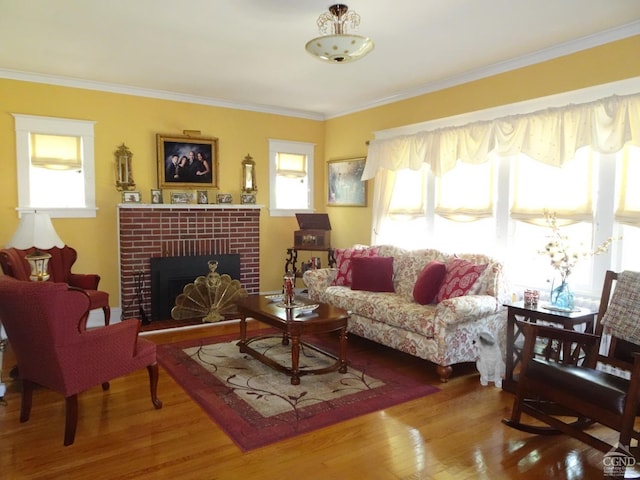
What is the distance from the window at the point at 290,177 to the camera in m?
6.54

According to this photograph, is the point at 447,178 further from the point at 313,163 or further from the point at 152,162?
the point at 152,162

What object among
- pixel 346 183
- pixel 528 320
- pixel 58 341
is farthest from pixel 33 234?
pixel 346 183

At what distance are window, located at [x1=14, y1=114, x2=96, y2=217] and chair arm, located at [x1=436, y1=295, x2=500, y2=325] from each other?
13.3 feet

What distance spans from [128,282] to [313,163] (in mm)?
3087

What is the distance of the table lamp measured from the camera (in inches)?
130

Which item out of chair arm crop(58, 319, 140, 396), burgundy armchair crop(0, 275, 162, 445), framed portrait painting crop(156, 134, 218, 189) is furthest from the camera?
framed portrait painting crop(156, 134, 218, 189)

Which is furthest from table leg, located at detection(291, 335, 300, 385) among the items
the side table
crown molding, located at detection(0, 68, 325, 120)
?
crown molding, located at detection(0, 68, 325, 120)

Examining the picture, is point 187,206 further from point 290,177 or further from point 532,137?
point 532,137

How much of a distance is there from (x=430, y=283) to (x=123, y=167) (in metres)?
3.72

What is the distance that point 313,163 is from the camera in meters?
6.87

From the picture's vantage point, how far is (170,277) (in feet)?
18.4

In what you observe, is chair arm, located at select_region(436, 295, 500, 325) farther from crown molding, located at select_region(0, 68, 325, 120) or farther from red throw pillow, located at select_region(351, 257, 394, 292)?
crown molding, located at select_region(0, 68, 325, 120)

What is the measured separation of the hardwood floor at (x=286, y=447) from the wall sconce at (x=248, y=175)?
3.41 m

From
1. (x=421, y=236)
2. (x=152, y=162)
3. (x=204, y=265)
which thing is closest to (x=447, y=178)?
(x=421, y=236)
